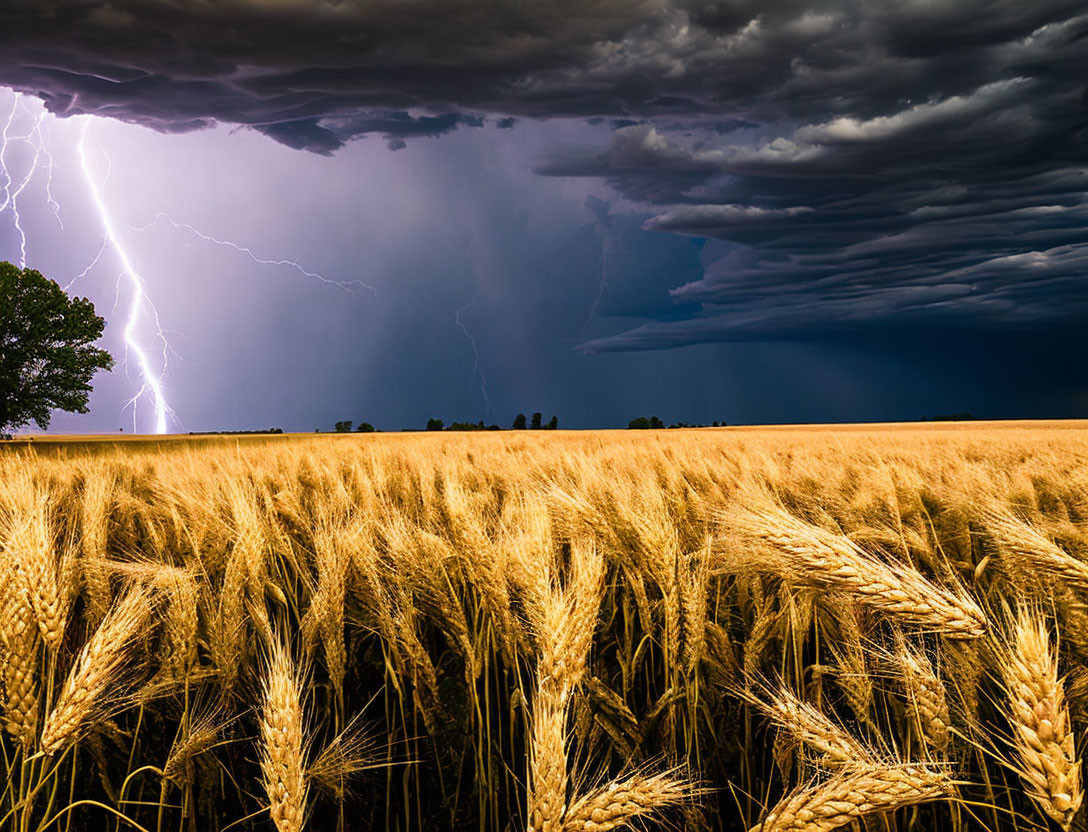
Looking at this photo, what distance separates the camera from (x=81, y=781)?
2.16m

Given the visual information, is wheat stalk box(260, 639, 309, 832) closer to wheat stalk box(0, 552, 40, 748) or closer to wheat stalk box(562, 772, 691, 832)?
wheat stalk box(562, 772, 691, 832)

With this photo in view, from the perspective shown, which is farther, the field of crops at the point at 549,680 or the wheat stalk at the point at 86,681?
the wheat stalk at the point at 86,681

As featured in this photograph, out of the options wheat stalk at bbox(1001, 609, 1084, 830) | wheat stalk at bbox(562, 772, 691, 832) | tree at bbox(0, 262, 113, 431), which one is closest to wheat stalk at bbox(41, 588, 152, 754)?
wheat stalk at bbox(562, 772, 691, 832)

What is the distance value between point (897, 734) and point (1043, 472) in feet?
12.5

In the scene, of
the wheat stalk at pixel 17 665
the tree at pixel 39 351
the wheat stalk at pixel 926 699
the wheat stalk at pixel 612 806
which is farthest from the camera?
the tree at pixel 39 351

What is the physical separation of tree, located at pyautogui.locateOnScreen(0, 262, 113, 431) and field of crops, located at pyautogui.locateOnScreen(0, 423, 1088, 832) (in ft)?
95.3

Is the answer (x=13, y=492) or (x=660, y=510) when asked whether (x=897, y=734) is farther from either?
(x=13, y=492)

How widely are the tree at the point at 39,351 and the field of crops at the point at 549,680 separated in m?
29.1

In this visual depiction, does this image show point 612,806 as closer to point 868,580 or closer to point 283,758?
point 283,758

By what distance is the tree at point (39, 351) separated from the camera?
26.8 meters

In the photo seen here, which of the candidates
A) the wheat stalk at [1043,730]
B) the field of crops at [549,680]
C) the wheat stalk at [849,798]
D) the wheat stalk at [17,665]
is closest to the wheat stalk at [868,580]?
the field of crops at [549,680]

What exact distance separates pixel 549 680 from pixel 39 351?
33432mm

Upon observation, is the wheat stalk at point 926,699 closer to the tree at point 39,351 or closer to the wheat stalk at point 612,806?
the wheat stalk at point 612,806

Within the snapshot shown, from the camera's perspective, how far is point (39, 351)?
27562 millimetres
